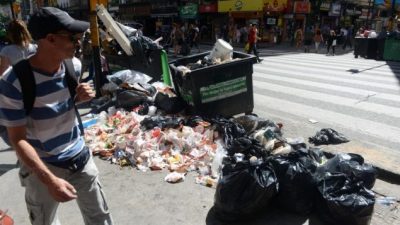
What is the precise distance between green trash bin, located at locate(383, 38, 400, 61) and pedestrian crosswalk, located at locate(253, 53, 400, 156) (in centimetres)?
469

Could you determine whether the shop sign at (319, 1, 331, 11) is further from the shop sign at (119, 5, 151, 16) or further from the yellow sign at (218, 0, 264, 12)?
the shop sign at (119, 5, 151, 16)

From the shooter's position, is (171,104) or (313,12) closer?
(171,104)

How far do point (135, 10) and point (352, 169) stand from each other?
5042 cm

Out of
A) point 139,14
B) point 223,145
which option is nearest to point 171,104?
point 223,145

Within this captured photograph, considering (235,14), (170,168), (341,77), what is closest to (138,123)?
(170,168)

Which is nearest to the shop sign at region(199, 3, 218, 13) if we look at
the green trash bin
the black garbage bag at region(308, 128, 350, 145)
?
the green trash bin

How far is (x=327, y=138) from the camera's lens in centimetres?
534

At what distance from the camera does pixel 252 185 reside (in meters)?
3.38

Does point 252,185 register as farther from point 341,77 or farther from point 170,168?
point 341,77

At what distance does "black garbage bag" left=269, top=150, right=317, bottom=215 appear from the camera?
3.56 m

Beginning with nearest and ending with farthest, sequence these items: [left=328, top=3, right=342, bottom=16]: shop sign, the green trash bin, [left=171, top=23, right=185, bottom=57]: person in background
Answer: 1. the green trash bin
2. [left=171, top=23, right=185, bottom=57]: person in background
3. [left=328, top=3, right=342, bottom=16]: shop sign

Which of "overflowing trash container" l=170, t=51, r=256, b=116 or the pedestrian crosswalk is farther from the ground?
"overflowing trash container" l=170, t=51, r=256, b=116

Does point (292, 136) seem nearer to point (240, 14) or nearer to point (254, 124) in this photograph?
point (254, 124)

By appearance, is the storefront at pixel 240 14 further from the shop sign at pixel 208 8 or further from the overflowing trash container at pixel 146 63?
the overflowing trash container at pixel 146 63
